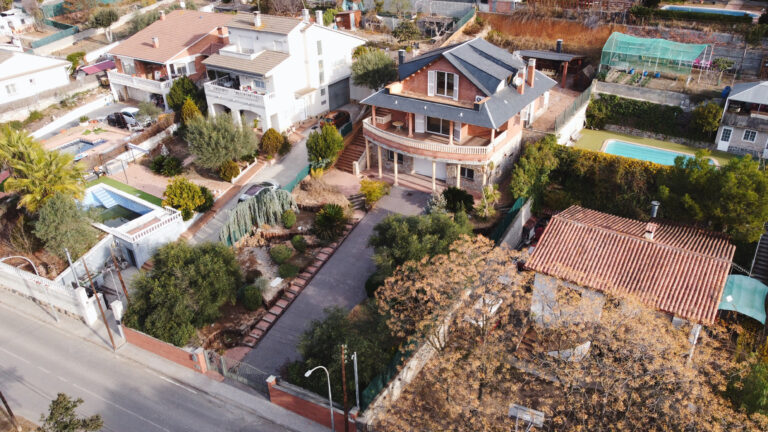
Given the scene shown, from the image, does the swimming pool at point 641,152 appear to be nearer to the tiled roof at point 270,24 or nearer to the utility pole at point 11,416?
the tiled roof at point 270,24

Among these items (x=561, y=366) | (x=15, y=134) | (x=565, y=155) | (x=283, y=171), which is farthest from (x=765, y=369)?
(x=15, y=134)

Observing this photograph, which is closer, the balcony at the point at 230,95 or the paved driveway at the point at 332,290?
the paved driveway at the point at 332,290

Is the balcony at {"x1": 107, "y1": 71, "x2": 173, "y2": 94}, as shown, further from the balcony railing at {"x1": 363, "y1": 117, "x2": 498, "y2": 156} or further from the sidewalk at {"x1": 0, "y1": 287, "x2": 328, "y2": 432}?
the sidewalk at {"x1": 0, "y1": 287, "x2": 328, "y2": 432}

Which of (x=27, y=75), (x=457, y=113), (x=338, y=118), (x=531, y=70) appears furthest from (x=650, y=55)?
(x=27, y=75)

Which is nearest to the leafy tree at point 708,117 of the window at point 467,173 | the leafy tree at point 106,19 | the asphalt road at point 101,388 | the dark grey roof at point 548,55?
the dark grey roof at point 548,55

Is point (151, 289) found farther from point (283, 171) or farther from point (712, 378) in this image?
point (712, 378)

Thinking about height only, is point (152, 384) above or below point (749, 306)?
below
